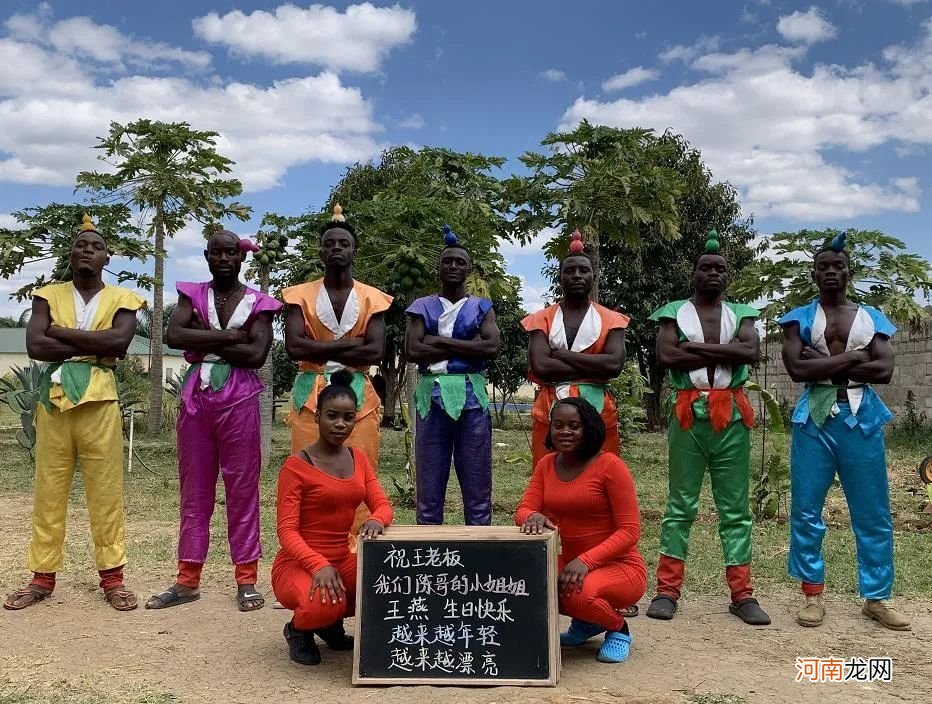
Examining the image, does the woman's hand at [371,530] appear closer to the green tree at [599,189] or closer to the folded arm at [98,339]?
the folded arm at [98,339]

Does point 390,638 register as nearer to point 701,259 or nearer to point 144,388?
point 701,259

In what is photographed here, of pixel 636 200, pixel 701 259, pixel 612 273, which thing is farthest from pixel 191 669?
pixel 612 273

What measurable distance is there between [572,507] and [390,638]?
100cm

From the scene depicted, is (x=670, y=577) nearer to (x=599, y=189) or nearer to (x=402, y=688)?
(x=402, y=688)

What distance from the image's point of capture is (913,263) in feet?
23.4

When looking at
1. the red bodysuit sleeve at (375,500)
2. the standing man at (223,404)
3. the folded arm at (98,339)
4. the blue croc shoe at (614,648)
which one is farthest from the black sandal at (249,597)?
the blue croc shoe at (614,648)

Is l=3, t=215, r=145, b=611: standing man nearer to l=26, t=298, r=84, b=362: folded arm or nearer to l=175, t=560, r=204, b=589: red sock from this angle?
l=26, t=298, r=84, b=362: folded arm

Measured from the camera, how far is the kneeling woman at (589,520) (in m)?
3.82

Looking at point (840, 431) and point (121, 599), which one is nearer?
point (840, 431)

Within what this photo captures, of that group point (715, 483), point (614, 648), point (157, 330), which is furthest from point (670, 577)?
point (157, 330)

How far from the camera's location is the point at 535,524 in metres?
3.83

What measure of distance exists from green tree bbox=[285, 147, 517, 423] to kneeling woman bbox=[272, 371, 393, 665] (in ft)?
12.0

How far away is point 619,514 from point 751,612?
138 centimetres

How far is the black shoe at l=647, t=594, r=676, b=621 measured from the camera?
4762mm
